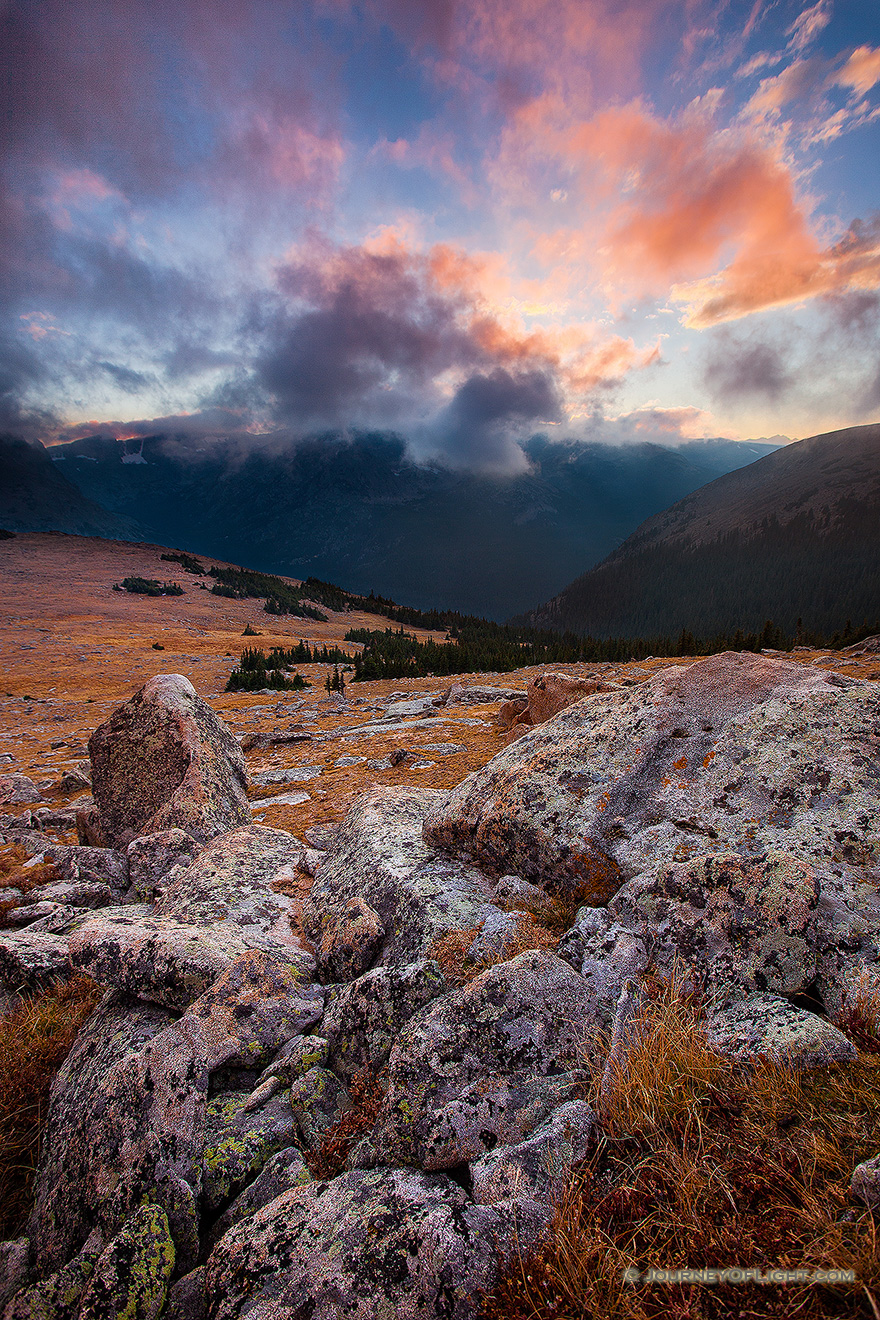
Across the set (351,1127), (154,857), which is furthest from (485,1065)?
(154,857)

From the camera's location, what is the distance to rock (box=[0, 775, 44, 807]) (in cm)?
1363

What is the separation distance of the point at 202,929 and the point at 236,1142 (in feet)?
7.57

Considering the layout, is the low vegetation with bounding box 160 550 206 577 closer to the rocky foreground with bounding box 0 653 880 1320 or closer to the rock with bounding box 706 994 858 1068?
Result: the rocky foreground with bounding box 0 653 880 1320

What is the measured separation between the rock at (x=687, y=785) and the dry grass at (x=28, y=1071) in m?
4.06

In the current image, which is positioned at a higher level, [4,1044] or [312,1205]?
[312,1205]

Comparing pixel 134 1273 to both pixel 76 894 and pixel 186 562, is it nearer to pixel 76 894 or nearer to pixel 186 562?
pixel 76 894

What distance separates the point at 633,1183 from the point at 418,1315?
45.9 inches

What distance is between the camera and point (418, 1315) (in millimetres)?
2307

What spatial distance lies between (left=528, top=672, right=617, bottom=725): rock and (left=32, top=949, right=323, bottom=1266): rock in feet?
26.6

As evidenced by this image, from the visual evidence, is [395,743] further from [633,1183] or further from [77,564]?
[77,564]

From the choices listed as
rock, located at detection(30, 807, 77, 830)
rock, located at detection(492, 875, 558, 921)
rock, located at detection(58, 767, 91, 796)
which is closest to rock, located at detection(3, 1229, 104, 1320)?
rock, located at detection(492, 875, 558, 921)

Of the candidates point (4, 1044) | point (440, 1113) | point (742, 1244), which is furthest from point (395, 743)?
point (742, 1244)

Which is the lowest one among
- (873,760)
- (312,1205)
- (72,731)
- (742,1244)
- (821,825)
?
(72,731)

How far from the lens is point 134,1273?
273 cm
